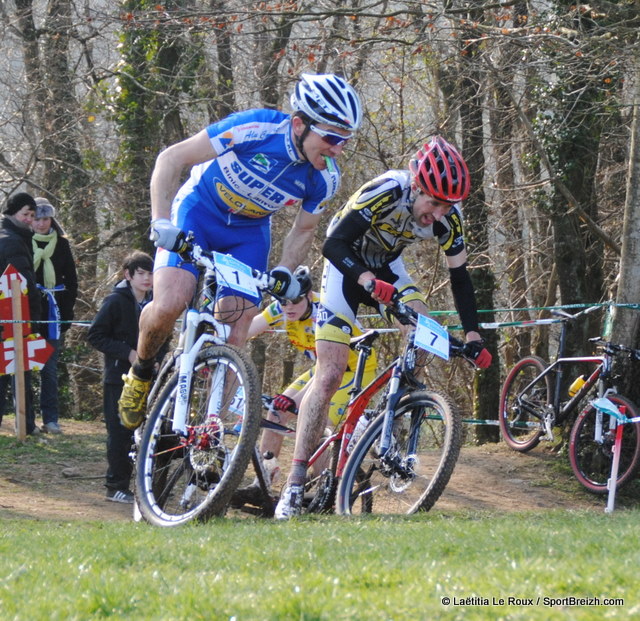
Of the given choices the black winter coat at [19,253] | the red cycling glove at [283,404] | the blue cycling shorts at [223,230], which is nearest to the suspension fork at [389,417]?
the blue cycling shorts at [223,230]

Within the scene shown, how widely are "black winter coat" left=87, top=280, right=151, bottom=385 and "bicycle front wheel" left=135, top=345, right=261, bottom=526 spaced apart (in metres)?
3.12

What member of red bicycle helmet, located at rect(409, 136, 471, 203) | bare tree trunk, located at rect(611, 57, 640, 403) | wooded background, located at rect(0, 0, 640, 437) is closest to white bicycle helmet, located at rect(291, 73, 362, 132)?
red bicycle helmet, located at rect(409, 136, 471, 203)

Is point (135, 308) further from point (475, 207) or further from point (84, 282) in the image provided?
point (84, 282)

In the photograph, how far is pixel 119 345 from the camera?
921cm

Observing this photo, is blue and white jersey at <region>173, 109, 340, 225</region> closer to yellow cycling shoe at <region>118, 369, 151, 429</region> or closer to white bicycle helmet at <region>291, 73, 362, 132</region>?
white bicycle helmet at <region>291, 73, 362, 132</region>

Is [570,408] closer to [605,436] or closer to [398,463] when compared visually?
[605,436]

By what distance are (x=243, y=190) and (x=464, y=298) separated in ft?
5.33

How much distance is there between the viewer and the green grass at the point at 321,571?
3447 millimetres

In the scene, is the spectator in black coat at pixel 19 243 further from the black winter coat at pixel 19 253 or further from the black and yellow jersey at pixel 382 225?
the black and yellow jersey at pixel 382 225

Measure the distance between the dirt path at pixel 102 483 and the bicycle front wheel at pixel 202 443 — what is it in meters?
2.40

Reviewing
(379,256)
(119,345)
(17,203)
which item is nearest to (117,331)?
(119,345)

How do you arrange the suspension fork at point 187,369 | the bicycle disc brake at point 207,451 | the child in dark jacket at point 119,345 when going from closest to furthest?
the bicycle disc brake at point 207,451 < the suspension fork at point 187,369 < the child in dark jacket at point 119,345

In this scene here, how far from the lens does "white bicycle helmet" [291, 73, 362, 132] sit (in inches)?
251

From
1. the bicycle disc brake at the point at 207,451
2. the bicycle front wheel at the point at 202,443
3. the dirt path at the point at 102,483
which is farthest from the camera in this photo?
the dirt path at the point at 102,483
